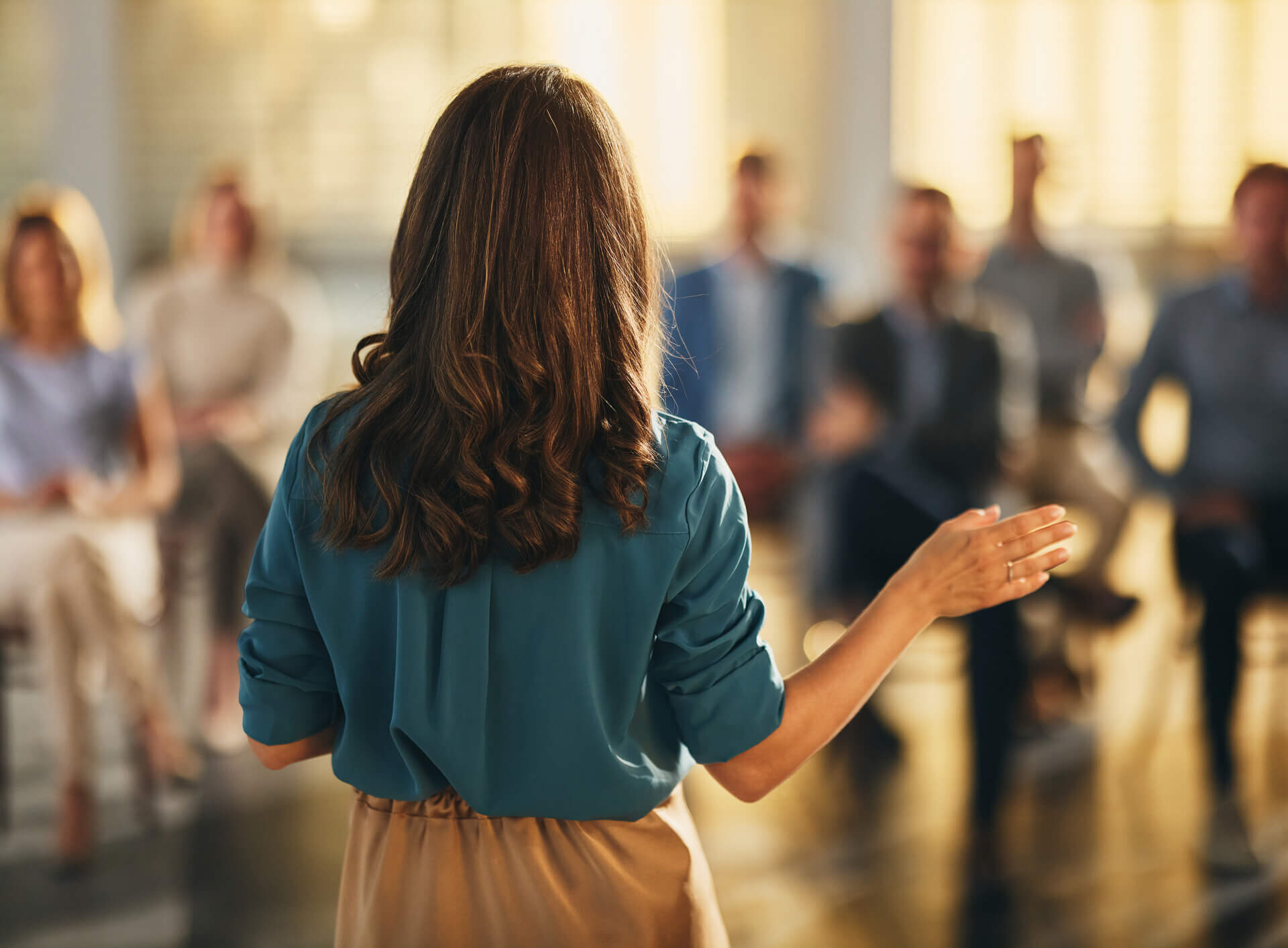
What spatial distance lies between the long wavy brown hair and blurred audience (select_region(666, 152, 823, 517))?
270cm

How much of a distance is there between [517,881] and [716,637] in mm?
253

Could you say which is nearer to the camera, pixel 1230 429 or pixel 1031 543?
pixel 1031 543

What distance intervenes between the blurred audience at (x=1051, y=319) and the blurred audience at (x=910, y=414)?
1.74ft

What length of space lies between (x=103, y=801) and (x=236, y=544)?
0.79 m

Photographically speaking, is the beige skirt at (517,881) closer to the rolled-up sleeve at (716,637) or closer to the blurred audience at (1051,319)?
the rolled-up sleeve at (716,637)

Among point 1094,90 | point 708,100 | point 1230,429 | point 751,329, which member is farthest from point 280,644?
point 1094,90

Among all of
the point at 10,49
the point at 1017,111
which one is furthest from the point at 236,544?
the point at 1017,111

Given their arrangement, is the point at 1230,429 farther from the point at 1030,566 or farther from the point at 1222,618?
the point at 1030,566

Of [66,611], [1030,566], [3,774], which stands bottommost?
[3,774]

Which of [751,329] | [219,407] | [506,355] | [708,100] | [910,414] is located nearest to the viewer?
[506,355]

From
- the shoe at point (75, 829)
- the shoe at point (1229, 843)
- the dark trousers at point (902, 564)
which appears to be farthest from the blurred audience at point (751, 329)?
the shoe at point (75, 829)

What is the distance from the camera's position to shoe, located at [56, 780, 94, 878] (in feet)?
8.19

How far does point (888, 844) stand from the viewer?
2543mm

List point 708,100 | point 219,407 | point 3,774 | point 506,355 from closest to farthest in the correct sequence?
point 506,355 < point 3,774 < point 219,407 < point 708,100
